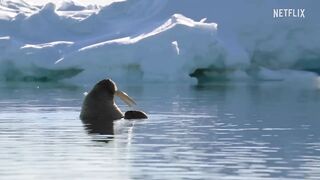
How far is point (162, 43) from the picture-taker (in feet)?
133

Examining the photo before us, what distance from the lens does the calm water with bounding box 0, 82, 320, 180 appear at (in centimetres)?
1005

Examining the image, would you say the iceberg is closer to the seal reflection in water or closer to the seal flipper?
the seal reflection in water

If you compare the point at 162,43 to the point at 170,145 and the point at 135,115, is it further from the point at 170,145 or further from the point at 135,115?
the point at 170,145

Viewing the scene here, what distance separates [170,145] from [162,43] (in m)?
27.7

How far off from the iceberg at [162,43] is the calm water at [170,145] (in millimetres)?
18756

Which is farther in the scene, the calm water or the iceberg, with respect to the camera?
the iceberg

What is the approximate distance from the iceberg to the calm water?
1876 cm

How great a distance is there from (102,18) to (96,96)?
2914 cm

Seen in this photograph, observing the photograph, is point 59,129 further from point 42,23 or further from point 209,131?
point 42,23

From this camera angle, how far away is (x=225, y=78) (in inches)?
1833

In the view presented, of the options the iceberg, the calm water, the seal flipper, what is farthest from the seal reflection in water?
the iceberg

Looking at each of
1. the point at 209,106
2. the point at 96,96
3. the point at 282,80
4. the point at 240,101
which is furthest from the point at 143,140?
the point at 282,80

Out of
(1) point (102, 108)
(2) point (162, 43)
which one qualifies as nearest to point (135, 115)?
(1) point (102, 108)

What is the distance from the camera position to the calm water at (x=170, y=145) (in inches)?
396
